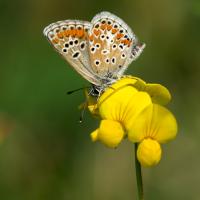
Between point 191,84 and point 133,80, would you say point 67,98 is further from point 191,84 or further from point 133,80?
point 133,80

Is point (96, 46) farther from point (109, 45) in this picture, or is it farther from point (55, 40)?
point (55, 40)

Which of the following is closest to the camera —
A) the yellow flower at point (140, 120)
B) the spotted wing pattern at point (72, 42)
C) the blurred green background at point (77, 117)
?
the yellow flower at point (140, 120)

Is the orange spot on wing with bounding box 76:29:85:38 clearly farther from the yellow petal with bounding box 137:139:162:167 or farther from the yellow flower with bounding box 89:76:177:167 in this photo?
the yellow petal with bounding box 137:139:162:167

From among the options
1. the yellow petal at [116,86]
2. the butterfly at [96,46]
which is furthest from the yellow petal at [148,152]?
the butterfly at [96,46]

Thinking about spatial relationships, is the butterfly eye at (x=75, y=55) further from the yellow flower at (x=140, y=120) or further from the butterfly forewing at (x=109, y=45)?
the yellow flower at (x=140, y=120)

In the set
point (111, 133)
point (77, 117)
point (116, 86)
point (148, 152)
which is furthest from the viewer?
point (77, 117)

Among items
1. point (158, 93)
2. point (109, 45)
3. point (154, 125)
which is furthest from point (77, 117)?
point (154, 125)

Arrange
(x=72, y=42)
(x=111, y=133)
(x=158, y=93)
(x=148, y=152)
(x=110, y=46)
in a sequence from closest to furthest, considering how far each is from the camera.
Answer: (x=148, y=152) < (x=111, y=133) < (x=158, y=93) < (x=72, y=42) < (x=110, y=46)
